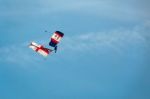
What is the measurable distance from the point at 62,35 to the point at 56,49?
501 centimetres

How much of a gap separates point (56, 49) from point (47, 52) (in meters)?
4.71

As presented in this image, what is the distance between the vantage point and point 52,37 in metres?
113

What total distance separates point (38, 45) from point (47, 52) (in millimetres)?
4242

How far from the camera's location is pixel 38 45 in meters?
117

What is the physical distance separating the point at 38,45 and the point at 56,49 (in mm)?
8443

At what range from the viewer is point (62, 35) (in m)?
114

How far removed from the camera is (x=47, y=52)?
114688 mm

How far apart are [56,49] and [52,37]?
4129 millimetres

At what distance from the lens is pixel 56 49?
364ft

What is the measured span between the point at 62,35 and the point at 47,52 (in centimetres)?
630

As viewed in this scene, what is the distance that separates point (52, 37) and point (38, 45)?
6276 mm
